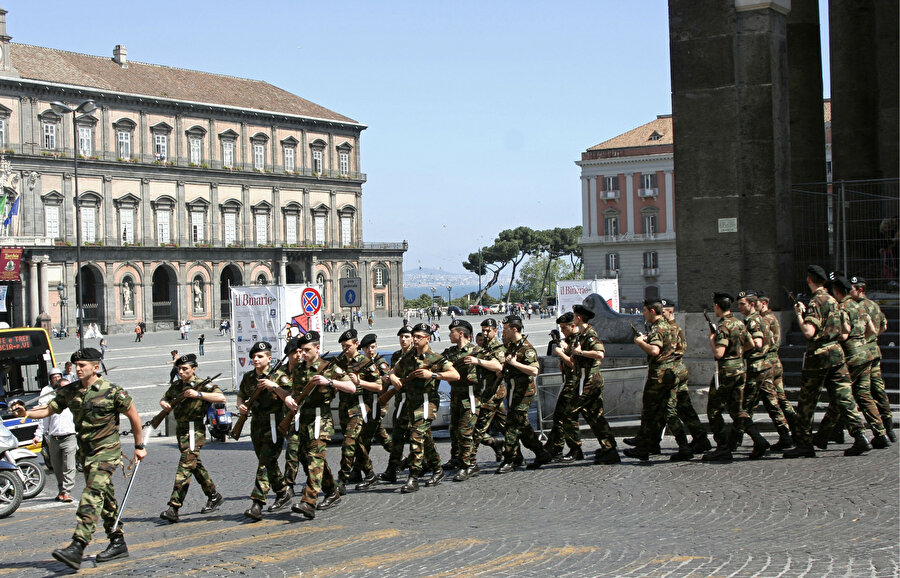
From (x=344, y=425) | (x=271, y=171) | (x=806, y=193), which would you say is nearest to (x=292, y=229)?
(x=271, y=171)

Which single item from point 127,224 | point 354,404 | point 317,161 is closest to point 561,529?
point 354,404

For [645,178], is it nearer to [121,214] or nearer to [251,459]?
[121,214]

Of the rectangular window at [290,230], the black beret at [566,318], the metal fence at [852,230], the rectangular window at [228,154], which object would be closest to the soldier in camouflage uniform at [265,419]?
the black beret at [566,318]

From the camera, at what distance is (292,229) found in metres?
90.6

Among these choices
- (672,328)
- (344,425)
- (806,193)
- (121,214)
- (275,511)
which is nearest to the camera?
(275,511)

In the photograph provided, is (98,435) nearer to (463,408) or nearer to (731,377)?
(463,408)

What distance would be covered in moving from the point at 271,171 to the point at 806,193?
7513cm

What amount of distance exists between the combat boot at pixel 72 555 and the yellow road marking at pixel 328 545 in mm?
1278

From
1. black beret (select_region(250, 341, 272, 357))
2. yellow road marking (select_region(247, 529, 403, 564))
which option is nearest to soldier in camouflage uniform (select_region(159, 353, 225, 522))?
black beret (select_region(250, 341, 272, 357))

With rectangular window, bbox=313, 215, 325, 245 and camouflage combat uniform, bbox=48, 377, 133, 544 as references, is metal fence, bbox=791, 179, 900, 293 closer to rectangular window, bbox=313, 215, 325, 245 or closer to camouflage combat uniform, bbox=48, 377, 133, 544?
camouflage combat uniform, bbox=48, 377, 133, 544

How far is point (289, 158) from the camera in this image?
9069cm

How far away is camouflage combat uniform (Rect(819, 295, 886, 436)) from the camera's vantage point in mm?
10758

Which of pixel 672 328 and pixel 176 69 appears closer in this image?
pixel 672 328

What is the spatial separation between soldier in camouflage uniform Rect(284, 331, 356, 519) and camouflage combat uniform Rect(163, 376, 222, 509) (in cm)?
85
